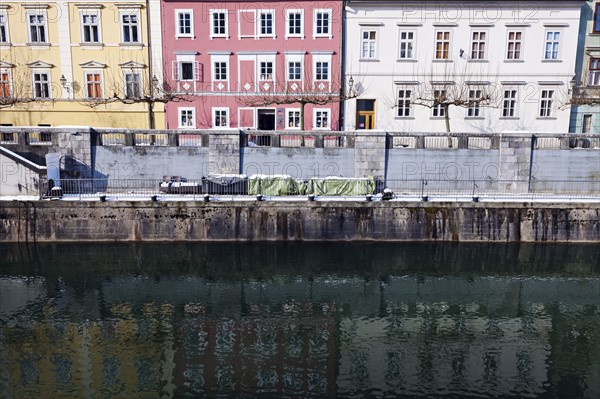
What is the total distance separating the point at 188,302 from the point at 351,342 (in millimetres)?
6502

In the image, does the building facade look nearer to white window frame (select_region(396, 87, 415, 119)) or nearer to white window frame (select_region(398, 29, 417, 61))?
white window frame (select_region(396, 87, 415, 119))

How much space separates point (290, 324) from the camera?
16.5 meters

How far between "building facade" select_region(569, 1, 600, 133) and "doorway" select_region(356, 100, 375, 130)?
13502mm

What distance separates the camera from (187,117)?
35406mm

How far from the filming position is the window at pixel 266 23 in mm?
34031

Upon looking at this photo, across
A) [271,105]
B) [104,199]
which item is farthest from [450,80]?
[104,199]

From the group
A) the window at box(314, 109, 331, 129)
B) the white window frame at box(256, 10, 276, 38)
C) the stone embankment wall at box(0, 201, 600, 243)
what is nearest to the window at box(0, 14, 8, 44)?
the white window frame at box(256, 10, 276, 38)

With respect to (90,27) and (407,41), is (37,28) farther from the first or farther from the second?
(407,41)

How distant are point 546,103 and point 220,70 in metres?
23.0

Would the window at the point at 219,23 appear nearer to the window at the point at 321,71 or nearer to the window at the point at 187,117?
the window at the point at 187,117

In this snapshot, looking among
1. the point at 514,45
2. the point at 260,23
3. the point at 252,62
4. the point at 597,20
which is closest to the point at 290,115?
the point at 252,62

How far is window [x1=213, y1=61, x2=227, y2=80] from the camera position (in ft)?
114

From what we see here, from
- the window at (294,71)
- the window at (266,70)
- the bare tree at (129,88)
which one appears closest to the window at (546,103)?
the window at (294,71)

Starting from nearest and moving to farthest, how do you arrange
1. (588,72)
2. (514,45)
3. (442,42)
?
(514,45) → (442,42) → (588,72)
